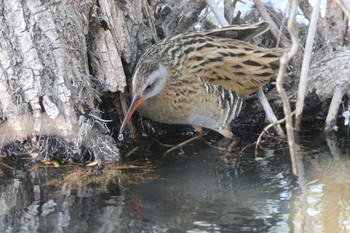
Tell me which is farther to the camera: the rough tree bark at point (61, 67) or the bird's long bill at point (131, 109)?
the bird's long bill at point (131, 109)

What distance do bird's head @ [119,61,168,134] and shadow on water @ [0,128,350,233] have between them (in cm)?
47

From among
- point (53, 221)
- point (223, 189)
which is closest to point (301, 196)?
point (223, 189)

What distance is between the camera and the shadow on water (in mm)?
4199

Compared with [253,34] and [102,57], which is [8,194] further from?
[253,34]

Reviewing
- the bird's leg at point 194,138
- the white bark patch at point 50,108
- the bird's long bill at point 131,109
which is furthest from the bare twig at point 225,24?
the white bark patch at point 50,108

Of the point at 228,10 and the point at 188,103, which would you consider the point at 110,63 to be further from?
the point at 228,10

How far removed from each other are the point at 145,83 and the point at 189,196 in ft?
3.18

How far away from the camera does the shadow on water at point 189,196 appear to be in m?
4.20

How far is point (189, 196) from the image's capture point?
465cm

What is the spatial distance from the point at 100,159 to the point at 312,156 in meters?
1.60

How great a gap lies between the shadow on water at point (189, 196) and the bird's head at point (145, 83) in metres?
0.47

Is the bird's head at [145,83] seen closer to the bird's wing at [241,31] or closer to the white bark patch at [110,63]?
the white bark patch at [110,63]

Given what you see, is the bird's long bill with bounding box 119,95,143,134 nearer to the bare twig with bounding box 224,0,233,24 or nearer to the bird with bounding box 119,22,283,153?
the bird with bounding box 119,22,283,153

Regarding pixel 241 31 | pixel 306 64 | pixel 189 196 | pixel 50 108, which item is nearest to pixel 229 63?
pixel 241 31
